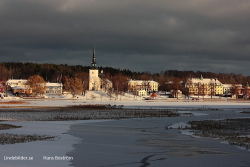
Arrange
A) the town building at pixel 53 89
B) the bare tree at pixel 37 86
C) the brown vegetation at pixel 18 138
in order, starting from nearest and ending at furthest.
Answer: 1. the brown vegetation at pixel 18 138
2. the bare tree at pixel 37 86
3. the town building at pixel 53 89

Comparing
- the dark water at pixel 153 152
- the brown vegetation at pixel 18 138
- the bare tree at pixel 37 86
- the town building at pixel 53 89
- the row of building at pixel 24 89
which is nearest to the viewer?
the dark water at pixel 153 152

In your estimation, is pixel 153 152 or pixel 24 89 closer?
pixel 153 152

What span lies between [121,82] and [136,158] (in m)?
149

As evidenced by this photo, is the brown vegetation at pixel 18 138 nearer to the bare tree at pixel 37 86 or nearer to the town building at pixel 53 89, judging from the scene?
the bare tree at pixel 37 86

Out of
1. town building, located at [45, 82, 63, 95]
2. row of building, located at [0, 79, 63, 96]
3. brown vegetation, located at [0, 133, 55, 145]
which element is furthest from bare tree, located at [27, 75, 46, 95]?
brown vegetation, located at [0, 133, 55, 145]

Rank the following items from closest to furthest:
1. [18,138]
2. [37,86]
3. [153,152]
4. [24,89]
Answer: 1. [153,152]
2. [18,138]
3. [37,86]
4. [24,89]

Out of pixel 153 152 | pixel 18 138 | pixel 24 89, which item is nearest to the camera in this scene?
pixel 153 152

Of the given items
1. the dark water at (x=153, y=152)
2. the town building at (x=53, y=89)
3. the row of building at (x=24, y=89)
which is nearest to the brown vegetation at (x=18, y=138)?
the dark water at (x=153, y=152)

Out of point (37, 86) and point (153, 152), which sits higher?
point (37, 86)

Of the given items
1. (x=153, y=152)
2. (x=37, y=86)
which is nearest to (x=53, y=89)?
(x=37, y=86)

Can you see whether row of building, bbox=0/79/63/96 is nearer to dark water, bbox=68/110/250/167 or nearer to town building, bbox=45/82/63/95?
town building, bbox=45/82/63/95

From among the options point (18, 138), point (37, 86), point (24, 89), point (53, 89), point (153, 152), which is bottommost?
point (153, 152)

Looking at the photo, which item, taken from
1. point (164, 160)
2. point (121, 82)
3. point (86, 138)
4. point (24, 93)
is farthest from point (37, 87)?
point (164, 160)

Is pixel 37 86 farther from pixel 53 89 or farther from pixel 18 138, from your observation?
pixel 18 138
